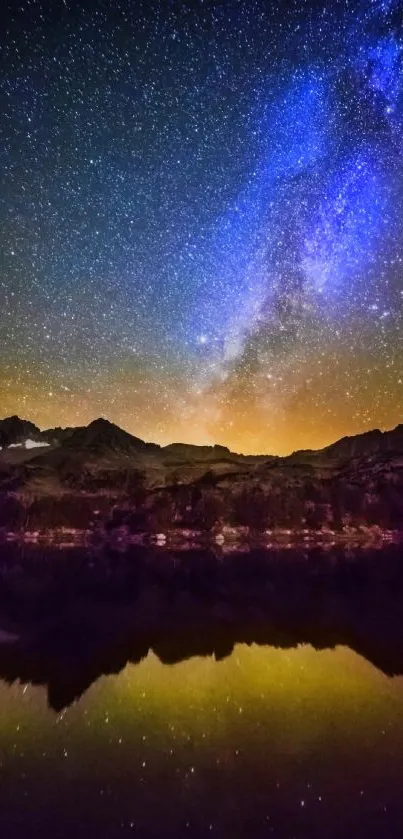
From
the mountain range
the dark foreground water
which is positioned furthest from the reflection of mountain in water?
the mountain range

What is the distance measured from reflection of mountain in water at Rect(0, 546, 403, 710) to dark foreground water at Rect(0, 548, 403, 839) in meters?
0.15

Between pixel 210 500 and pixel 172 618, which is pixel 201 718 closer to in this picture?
pixel 172 618

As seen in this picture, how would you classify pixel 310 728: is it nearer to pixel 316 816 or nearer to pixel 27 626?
pixel 316 816

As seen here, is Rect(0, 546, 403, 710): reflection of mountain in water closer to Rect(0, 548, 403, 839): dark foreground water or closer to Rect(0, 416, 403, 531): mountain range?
Rect(0, 548, 403, 839): dark foreground water

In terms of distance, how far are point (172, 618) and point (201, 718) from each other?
13597 mm

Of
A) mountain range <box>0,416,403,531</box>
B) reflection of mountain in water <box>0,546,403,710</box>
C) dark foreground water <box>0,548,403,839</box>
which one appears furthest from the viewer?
mountain range <box>0,416,403,531</box>

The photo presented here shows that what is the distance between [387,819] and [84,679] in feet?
40.2

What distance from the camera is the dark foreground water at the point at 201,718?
10031 millimetres

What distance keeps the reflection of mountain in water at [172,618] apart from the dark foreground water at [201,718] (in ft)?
0.50

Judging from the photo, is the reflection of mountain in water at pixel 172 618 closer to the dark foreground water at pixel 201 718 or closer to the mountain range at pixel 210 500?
the dark foreground water at pixel 201 718

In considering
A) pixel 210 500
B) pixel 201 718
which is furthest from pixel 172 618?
pixel 210 500

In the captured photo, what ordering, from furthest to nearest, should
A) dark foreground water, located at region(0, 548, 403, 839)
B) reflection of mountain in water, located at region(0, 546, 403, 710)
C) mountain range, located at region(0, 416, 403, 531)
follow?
mountain range, located at region(0, 416, 403, 531) → reflection of mountain in water, located at region(0, 546, 403, 710) → dark foreground water, located at region(0, 548, 403, 839)

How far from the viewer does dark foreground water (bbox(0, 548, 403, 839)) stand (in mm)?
10031

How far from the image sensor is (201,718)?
1527 cm
